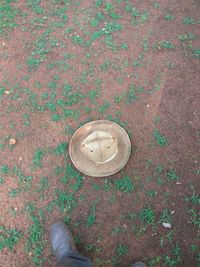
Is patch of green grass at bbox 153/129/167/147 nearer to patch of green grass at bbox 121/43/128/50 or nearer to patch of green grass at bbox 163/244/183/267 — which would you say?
patch of green grass at bbox 163/244/183/267

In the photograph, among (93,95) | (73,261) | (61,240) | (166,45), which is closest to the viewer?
(73,261)

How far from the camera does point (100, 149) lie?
10.2 feet

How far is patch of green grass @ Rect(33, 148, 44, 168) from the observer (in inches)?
141

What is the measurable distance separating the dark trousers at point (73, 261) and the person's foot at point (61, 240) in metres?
0.07

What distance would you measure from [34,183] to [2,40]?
248 centimetres

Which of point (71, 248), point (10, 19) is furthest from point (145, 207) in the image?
point (10, 19)

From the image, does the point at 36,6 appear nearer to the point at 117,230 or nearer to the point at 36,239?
the point at 36,239

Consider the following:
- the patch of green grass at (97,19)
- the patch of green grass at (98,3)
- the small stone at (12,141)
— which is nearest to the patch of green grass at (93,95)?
the small stone at (12,141)

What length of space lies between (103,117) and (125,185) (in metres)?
0.95

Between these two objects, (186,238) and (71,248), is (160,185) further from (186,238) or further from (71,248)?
(71,248)

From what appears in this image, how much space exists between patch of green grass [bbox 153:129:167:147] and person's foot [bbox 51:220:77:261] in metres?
1.47

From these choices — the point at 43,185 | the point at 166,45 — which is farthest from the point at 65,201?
the point at 166,45

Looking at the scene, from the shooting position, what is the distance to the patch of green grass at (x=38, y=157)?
141 inches

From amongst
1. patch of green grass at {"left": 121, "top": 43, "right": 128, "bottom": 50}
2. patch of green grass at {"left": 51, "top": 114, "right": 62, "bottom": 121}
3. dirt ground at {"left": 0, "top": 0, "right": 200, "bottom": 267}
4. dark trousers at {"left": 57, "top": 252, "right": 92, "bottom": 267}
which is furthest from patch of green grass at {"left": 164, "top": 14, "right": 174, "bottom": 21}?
dark trousers at {"left": 57, "top": 252, "right": 92, "bottom": 267}
